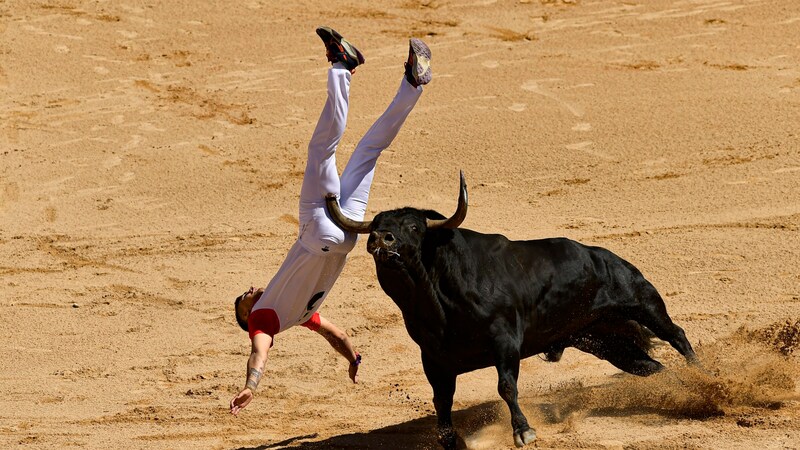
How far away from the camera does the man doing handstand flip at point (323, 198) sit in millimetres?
8320

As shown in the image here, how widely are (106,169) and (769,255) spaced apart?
656 cm

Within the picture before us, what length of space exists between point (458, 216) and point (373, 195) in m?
5.15

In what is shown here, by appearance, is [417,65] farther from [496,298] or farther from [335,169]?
[496,298]

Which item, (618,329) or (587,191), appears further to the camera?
(587,191)

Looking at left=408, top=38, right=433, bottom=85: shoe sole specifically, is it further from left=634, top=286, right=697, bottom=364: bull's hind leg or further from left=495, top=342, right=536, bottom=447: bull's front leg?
left=634, top=286, right=697, bottom=364: bull's hind leg

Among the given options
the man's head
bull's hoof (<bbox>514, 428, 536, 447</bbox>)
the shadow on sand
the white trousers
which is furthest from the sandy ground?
the white trousers

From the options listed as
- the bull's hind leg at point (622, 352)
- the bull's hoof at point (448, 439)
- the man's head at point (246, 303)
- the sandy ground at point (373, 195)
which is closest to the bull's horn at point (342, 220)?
the man's head at point (246, 303)

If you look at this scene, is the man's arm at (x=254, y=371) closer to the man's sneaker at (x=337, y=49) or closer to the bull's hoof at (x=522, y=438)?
the bull's hoof at (x=522, y=438)

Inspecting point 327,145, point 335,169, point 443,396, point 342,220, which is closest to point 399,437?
point 443,396

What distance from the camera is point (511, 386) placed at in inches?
318

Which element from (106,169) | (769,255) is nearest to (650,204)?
(769,255)

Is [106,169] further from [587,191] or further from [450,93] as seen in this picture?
[587,191]

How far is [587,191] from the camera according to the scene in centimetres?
1303

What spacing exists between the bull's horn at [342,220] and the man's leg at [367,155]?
0.60ft
